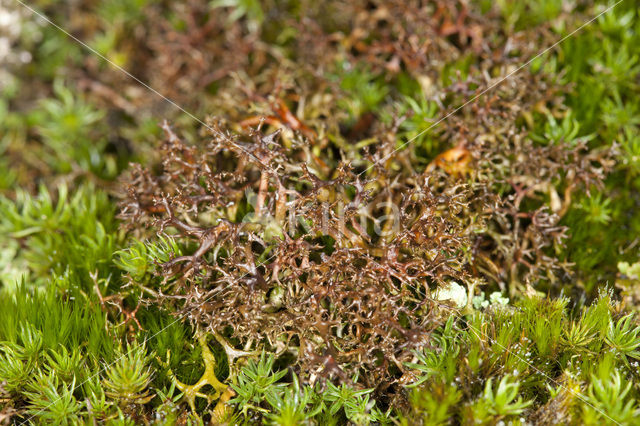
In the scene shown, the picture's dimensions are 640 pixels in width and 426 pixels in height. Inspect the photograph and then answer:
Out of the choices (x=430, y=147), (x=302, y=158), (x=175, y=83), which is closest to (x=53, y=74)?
(x=175, y=83)

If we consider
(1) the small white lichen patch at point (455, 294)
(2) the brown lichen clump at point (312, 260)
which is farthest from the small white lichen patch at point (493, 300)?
(2) the brown lichen clump at point (312, 260)

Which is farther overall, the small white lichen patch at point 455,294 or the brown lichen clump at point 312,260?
the small white lichen patch at point 455,294

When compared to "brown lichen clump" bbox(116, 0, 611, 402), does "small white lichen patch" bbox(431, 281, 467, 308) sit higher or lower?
lower

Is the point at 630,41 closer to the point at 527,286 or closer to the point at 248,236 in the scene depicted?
the point at 527,286

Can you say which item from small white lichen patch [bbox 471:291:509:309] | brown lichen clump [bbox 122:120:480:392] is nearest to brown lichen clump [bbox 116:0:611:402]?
brown lichen clump [bbox 122:120:480:392]

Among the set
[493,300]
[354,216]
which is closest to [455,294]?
[493,300]

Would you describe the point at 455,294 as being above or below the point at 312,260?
below

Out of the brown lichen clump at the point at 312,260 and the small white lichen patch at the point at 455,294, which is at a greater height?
the brown lichen clump at the point at 312,260

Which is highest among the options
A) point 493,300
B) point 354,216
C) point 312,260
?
point 354,216

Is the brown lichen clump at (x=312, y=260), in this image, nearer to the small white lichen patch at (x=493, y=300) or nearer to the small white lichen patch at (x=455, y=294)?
the small white lichen patch at (x=455, y=294)

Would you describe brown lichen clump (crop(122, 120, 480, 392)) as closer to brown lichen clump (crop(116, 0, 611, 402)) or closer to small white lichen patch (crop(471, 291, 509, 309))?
brown lichen clump (crop(116, 0, 611, 402))

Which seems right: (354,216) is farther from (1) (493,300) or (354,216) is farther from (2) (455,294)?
(1) (493,300)
